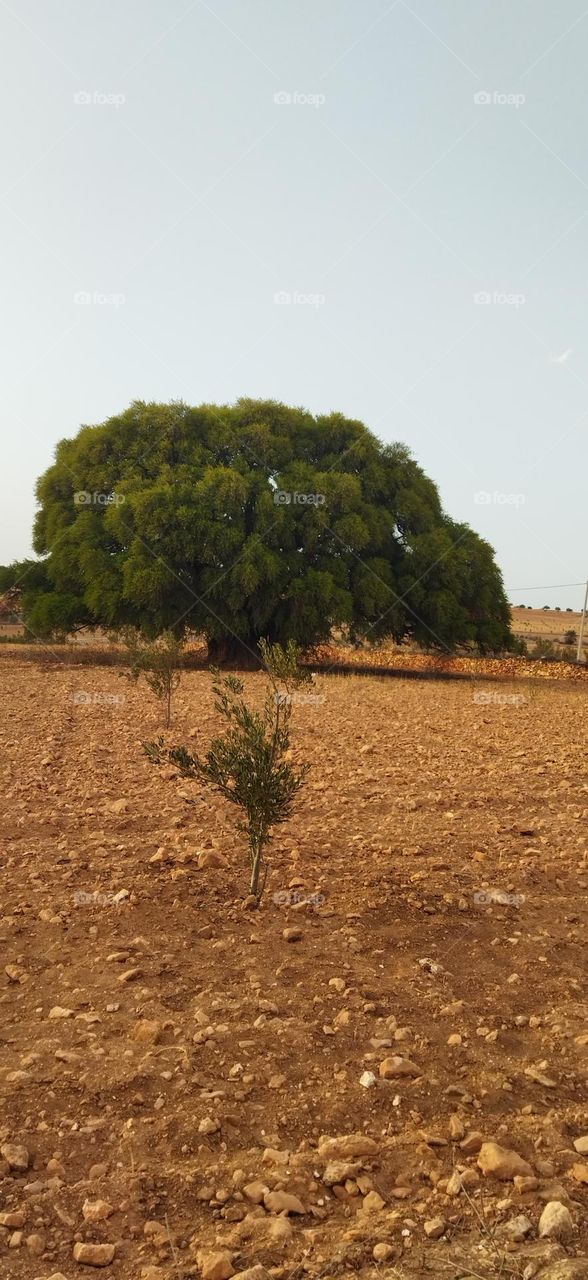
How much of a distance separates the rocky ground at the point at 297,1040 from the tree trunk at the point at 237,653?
21.1 meters

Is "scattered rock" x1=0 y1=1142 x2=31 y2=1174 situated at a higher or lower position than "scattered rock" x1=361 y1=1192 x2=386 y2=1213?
lower

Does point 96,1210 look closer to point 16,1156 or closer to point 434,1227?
point 16,1156

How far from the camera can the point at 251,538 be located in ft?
94.2

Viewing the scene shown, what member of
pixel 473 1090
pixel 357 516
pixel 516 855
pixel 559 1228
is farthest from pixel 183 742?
pixel 357 516

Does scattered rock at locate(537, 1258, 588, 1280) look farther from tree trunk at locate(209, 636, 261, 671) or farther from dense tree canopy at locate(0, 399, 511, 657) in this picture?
tree trunk at locate(209, 636, 261, 671)

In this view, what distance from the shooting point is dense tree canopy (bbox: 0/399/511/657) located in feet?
94.1

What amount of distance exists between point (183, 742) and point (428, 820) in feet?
17.7

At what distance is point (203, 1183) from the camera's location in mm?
3490

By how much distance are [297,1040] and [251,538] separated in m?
24.8

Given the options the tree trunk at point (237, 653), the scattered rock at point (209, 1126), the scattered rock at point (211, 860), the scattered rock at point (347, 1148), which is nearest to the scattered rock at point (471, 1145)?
the scattered rock at point (347, 1148)

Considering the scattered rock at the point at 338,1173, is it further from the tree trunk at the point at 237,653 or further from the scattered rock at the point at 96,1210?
the tree trunk at the point at 237,653

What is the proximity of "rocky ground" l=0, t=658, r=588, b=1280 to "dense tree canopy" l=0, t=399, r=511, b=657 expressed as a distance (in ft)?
63.3

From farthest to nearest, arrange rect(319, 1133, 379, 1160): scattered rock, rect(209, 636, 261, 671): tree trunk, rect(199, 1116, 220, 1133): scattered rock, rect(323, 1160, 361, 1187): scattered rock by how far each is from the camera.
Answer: rect(209, 636, 261, 671): tree trunk < rect(199, 1116, 220, 1133): scattered rock < rect(319, 1133, 379, 1160): scattered rock < rect(323, 1160, 361, 1187): scattered rock

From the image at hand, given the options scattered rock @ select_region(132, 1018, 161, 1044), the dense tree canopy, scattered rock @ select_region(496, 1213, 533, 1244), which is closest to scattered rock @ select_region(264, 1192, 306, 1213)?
scattered rock @ select_region(496, 1213, 533, 1244)
